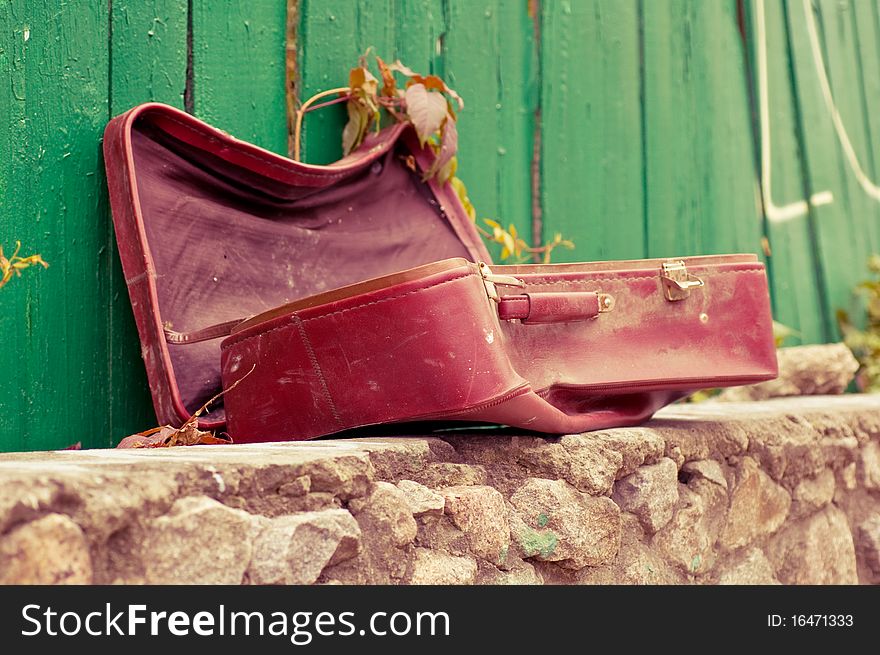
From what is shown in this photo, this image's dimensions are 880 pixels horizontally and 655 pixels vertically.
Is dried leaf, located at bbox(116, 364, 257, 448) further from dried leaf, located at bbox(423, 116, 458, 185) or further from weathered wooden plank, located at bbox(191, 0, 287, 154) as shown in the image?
dried leaf, located at bbox(423, 116, 458, 185)

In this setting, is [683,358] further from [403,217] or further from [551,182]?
[551,182]

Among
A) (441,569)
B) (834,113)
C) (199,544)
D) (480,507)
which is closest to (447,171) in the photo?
(480,507)

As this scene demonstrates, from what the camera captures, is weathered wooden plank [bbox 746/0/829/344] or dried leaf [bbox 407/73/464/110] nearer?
dried leaf [bbox 407/73/464/110]

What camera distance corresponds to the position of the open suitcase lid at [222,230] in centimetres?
171

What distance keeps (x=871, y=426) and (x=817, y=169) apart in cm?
161

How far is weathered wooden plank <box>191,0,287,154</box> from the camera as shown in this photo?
1955mm

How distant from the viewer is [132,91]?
1.83 m

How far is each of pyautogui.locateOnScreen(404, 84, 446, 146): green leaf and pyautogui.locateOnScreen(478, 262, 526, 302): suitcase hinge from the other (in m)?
0.67

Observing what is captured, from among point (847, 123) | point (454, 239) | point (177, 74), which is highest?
point (847, 123)

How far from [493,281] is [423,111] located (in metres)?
0.74

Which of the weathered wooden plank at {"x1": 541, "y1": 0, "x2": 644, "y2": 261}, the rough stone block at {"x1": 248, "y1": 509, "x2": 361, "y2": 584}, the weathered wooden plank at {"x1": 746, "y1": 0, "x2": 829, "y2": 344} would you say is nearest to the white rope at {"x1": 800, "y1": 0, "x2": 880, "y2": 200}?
the weathered wooden plank at {"x1": 746, "y1": 0, "x2": 829, "y2": 344}

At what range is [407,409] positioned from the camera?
148 cm

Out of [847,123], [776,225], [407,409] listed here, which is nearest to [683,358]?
[407,409]

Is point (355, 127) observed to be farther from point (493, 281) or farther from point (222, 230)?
point (493, 281)
